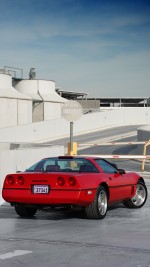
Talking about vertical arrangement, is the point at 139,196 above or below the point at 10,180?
below

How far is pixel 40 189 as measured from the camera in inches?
390

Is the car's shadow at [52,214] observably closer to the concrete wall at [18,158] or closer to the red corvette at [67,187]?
the red corvette at [67,187]

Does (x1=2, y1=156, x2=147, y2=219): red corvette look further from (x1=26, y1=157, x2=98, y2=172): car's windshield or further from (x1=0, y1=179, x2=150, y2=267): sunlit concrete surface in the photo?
(x1=0, y1=179, x2=150, y2=267): sunlit concrete surface

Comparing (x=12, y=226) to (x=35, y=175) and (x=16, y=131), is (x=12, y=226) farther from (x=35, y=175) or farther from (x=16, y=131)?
(x=16, y=131)

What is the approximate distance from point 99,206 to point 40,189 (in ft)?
3.83

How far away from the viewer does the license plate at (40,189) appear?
32.3ft

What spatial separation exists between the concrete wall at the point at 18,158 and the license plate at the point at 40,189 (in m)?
3.09

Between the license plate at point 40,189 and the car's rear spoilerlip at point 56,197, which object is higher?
the license plate at point 40,189

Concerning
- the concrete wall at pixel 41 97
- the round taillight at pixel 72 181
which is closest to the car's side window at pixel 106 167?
the round taillight at pixel 72 181

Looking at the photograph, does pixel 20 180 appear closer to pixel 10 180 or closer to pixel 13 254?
pixel 10 180

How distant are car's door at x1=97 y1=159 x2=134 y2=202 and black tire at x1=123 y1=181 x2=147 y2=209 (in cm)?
43

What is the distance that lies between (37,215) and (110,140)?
3365 cm

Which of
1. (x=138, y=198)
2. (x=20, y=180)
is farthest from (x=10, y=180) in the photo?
(x=138, y=198)

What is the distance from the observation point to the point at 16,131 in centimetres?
4503
